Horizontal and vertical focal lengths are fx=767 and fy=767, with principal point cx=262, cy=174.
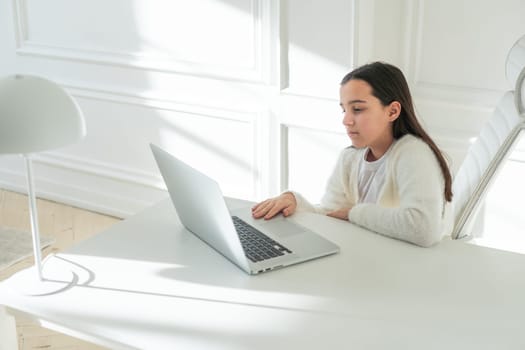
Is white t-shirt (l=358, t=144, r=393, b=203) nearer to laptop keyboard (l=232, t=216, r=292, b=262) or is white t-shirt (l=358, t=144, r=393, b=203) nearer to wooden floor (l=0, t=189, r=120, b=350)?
laptop keyboard (l=232, t=216, r=292, b=262)

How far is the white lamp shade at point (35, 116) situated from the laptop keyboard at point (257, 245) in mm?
474

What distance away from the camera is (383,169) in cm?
216

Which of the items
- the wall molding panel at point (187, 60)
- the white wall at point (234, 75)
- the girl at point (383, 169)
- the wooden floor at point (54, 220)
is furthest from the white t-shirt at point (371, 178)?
the wooden floor at point (54, 220)

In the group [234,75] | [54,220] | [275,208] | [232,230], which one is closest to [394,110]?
[275,208]

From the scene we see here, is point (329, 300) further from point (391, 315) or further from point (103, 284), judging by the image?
point (103, 284)

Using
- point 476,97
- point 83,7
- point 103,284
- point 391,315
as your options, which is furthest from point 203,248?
point 83,7

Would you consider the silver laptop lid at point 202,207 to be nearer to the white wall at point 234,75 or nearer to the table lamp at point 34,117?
the table lamp at point 34,117

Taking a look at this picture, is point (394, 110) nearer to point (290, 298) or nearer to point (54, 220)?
point (290, 298)

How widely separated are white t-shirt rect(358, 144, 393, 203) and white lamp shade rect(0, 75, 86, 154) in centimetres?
87

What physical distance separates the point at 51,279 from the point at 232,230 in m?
0.44

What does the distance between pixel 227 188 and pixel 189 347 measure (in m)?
2.04

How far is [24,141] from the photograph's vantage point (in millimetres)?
1597

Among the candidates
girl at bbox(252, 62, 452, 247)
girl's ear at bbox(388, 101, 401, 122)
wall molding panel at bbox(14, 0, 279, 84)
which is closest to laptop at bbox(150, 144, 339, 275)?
girl at bbox(252, 62, 452, 247)

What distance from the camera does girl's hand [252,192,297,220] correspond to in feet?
6.70
